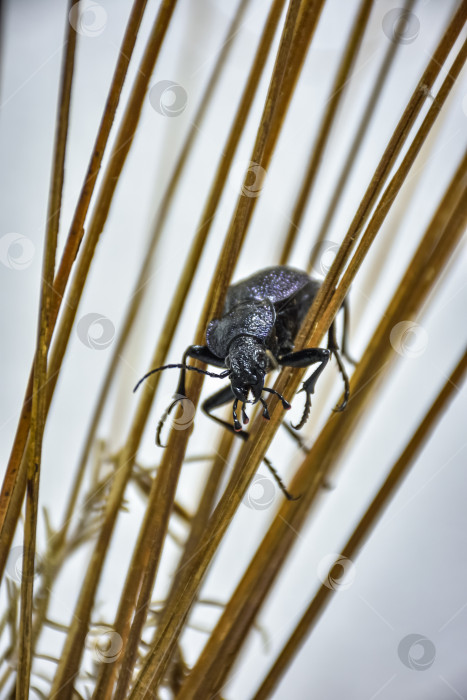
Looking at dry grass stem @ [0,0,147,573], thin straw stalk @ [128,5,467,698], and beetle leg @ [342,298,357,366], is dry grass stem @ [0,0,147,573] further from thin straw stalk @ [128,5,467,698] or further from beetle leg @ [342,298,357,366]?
beetle leg @ [342,298,357,366]

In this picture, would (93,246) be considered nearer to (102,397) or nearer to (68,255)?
(68,255)

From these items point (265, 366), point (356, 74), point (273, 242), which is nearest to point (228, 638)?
point (265, 366)

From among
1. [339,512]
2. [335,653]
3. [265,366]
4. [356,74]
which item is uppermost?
[356,74]

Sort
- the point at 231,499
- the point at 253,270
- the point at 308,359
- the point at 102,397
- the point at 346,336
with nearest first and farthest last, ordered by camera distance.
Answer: the point at 231,499 → the point at 308,359 → the point at 102,397 → the point at 346,336 → the point at 253,270

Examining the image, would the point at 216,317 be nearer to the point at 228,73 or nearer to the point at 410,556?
the point at 410,556

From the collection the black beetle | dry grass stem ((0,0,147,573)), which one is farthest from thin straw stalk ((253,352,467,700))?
dry grass stem ((0,0,147,573))

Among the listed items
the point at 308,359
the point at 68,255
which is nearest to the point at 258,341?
the point at 308,359

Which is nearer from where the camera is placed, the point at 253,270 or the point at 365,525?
the point at 365,525
